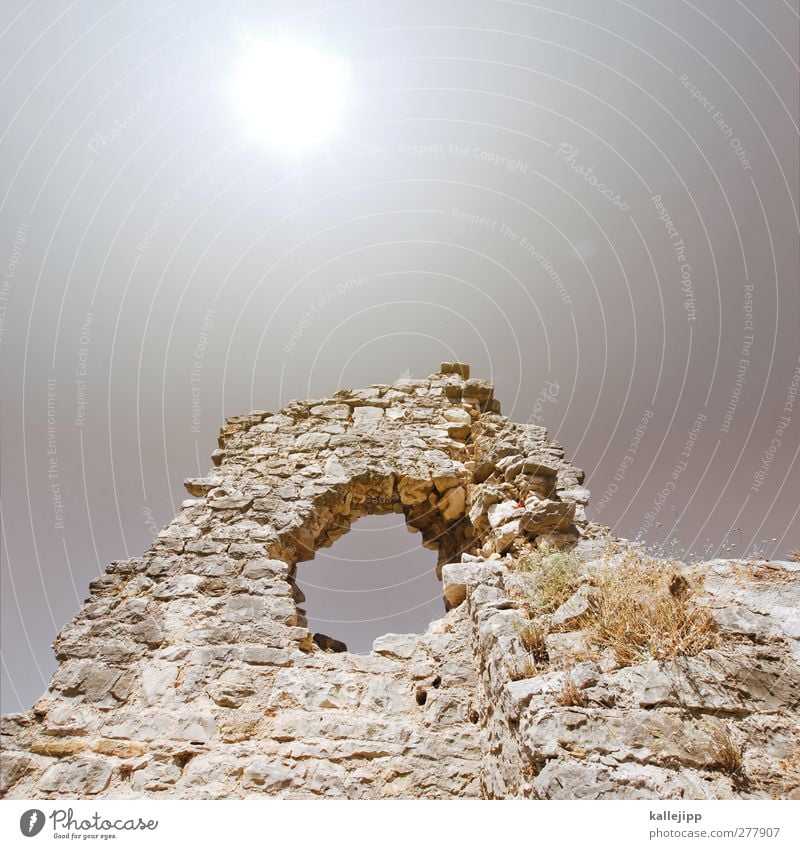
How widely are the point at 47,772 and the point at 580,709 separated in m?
3.13

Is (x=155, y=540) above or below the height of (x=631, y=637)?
above

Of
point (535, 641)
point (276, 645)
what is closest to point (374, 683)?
point (276, 645)

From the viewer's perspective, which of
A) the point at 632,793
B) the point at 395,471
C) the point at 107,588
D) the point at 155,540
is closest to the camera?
the point at 632,793

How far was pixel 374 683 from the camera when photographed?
337 centimetres

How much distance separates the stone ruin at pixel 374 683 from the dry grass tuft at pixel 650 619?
84 millimetres

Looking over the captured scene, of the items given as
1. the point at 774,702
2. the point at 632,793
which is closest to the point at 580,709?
the point at 632,793

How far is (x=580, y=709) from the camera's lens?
2.30m

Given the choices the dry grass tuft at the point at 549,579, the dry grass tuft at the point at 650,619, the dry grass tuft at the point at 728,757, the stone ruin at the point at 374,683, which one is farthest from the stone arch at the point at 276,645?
the dry grass tuft at the point at 728,757

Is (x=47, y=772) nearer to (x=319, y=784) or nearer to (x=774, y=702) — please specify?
(x=319, y=784)
